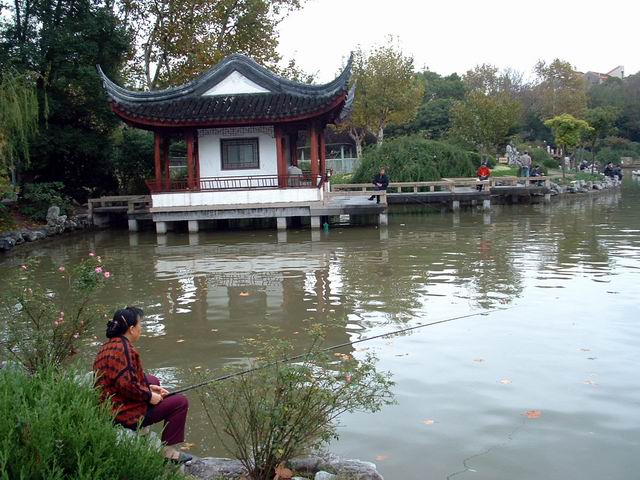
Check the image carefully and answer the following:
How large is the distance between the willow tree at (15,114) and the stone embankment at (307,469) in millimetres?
14217

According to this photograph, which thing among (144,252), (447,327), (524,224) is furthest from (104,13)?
(447,327)

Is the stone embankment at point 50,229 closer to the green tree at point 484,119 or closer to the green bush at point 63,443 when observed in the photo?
the green bush at point 63,443

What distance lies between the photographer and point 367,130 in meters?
41.5

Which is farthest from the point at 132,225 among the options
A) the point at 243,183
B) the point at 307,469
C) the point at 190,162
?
the point at 307,469

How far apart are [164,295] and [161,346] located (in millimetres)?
3047

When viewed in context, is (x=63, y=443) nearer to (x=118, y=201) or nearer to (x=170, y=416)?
(x=170, y=416)

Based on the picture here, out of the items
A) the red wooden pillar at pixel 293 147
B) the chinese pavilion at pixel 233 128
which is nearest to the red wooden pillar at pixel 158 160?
the chinese pavilion at pixel 233 128

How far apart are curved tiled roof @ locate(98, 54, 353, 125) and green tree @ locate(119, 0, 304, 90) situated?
21.6 feet

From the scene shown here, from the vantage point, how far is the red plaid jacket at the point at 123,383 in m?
4.18

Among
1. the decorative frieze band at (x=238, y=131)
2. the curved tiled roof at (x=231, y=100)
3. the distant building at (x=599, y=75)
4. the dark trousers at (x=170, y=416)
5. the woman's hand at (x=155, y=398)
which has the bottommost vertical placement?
the dark trousers at (x=170, y=416)

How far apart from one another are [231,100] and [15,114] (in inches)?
230

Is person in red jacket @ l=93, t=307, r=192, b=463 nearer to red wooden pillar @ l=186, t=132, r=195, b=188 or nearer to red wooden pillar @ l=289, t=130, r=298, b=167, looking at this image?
red wooden pillar @ l=186, t=132, r=195, b=188

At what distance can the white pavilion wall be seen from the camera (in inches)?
800

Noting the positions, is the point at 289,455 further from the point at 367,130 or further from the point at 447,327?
the point at 367,130
